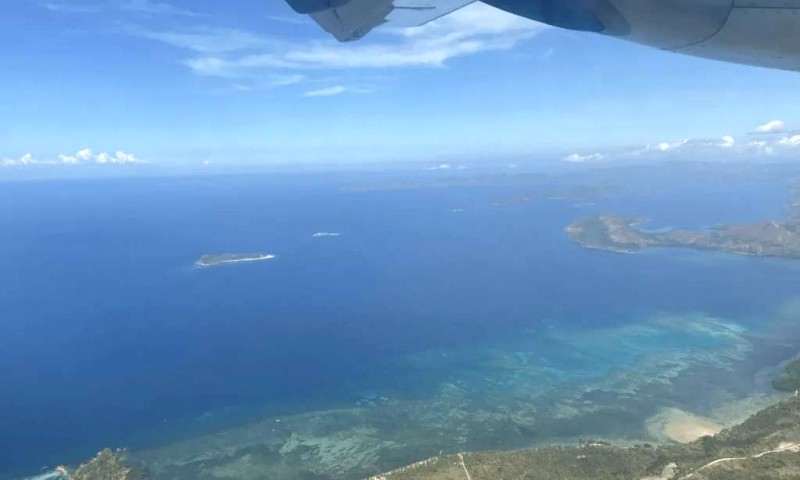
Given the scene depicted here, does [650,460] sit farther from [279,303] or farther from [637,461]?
[279,303]

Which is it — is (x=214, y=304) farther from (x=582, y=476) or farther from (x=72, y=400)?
(x=582, y=476)

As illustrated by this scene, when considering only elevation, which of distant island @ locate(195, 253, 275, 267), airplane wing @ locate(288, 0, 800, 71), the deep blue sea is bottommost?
the deep blue sea

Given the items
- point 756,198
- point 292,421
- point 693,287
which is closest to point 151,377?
point 292,421

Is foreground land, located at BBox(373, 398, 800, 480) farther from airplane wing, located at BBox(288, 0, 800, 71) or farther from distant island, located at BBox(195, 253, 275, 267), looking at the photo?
distant island, located at BBox(195, 253, 275, 267)

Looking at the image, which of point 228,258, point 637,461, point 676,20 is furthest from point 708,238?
point 676,20

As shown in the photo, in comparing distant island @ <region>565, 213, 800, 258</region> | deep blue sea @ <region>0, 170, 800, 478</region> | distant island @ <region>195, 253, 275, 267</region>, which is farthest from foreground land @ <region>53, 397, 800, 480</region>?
distant island @ <region>565, 213, 800, 258</region>

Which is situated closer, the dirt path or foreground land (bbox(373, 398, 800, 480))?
foreground land (bbox(373, 398, 800, 480))
